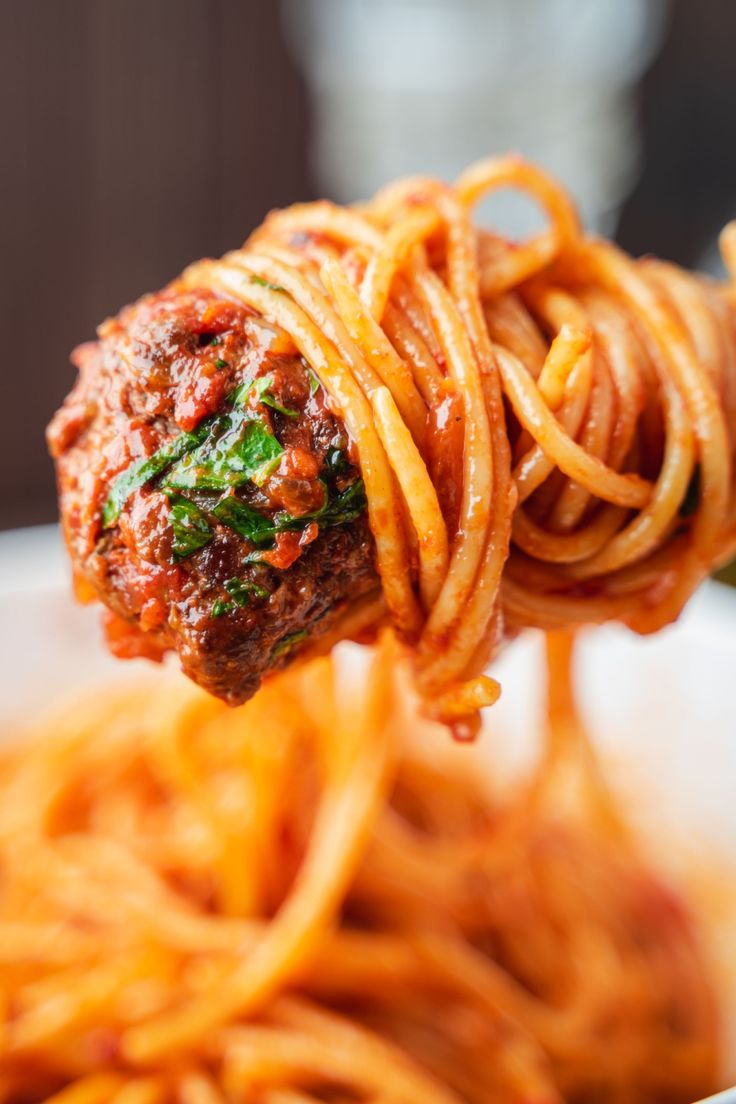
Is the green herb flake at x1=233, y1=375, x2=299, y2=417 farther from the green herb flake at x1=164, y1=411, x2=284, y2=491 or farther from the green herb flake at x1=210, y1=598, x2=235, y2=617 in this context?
the green herb flake at x1=210, y1=598, x2=235, y2=617

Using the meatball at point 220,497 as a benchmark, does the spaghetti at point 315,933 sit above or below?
below

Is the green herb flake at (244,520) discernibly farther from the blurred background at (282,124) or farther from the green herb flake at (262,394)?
the blurred background at (282,124)

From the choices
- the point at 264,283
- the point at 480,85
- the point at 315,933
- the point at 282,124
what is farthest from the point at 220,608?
the point at 480,85

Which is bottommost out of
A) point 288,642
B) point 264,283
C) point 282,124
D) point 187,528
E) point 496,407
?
point 282,124

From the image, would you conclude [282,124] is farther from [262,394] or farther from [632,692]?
[262,394]

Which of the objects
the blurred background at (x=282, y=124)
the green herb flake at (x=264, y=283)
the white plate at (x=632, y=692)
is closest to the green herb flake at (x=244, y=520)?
the green herb flake at (x=264, y=283)

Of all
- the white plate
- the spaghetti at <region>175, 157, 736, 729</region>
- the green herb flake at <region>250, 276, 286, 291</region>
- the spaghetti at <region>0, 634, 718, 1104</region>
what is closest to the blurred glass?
the white plate
